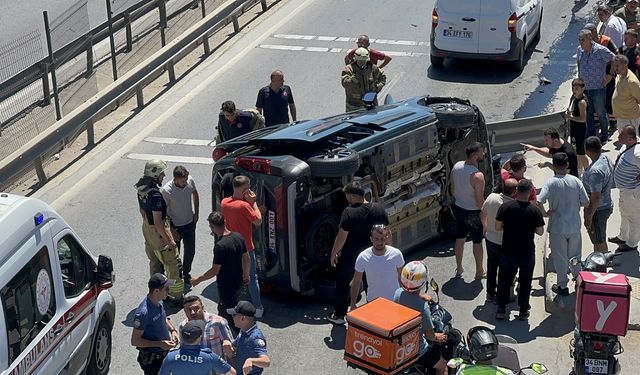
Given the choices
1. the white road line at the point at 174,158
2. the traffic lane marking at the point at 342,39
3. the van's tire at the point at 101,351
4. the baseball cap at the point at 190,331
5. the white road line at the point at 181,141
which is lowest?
the white road line at the point at 174,158

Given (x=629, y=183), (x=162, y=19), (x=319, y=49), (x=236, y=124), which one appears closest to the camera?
(x=629, y=183)

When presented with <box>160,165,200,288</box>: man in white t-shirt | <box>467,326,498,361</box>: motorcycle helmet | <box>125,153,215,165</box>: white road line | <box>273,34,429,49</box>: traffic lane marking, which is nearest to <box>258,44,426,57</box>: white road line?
<box>273,34,429,49</box>: traffic lane marking

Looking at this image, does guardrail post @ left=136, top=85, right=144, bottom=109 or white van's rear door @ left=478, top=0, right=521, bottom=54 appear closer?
guardrail post @ left=136, top=85, right=144, bottom=109

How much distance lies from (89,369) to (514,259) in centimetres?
433

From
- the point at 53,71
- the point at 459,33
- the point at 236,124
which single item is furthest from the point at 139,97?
the point at 459,33

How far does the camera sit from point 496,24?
19.8 meters

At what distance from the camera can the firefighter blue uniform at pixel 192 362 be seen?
352 inches

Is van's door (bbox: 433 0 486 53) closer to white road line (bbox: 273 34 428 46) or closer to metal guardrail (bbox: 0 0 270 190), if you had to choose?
white road line (bbox: 273 34 428 46)

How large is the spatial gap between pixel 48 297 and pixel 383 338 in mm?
2823

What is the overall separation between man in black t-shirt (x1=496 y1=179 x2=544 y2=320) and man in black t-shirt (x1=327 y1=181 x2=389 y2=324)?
123cm

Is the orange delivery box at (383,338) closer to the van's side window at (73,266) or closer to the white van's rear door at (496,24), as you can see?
the van's side window at (73,266)

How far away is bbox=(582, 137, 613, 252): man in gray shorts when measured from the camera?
A: 1264cm

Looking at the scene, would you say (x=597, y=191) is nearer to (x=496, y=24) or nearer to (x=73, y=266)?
(x=73, y=266)

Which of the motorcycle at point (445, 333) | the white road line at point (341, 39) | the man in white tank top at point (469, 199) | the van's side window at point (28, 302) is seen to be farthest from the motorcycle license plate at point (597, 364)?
the white road line at point (341, 39)
